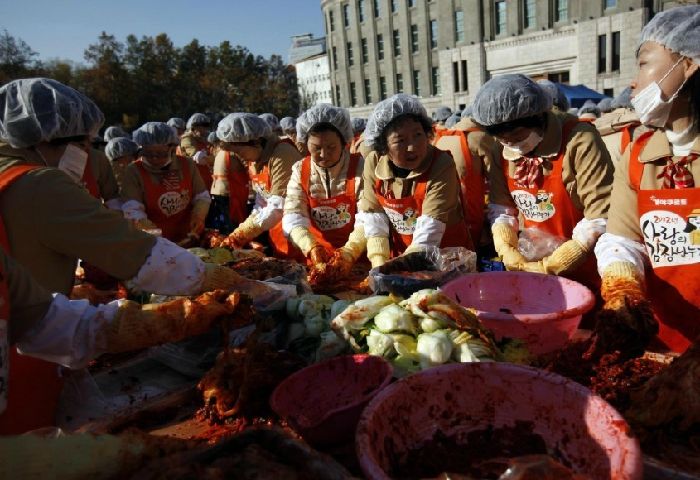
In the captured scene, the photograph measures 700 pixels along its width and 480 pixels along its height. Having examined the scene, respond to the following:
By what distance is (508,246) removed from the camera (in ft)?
10.7

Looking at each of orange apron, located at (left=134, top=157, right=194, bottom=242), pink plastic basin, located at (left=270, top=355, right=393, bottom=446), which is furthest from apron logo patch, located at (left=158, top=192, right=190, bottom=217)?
pink plastic basin, located at (left=270, top=355, right=393, bottom=446)

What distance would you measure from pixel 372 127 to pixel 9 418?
252cm

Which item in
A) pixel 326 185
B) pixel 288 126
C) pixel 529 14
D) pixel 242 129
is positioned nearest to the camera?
pixel 326 185

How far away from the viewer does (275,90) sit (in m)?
40.3

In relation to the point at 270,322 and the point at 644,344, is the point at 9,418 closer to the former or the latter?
the point at 270,322

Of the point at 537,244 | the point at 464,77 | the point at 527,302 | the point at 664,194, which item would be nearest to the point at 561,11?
the point at 464,77

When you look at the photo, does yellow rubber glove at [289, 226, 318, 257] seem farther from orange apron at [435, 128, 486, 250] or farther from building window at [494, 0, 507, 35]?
building window at [494, 0, 507, 35]

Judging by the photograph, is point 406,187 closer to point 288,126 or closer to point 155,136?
point 155,136

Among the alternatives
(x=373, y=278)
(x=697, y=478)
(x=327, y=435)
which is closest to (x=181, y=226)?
(x=373, y=278)

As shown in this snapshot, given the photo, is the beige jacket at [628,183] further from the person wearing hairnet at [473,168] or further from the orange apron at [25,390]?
the orange apron at [25,390]

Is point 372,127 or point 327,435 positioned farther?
point 372,127

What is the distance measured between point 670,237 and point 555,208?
1.07 meters

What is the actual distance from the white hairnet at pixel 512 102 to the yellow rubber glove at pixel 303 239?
1.52 meters

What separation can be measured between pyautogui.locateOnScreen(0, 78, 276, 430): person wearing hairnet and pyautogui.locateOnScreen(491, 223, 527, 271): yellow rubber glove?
158 cm
